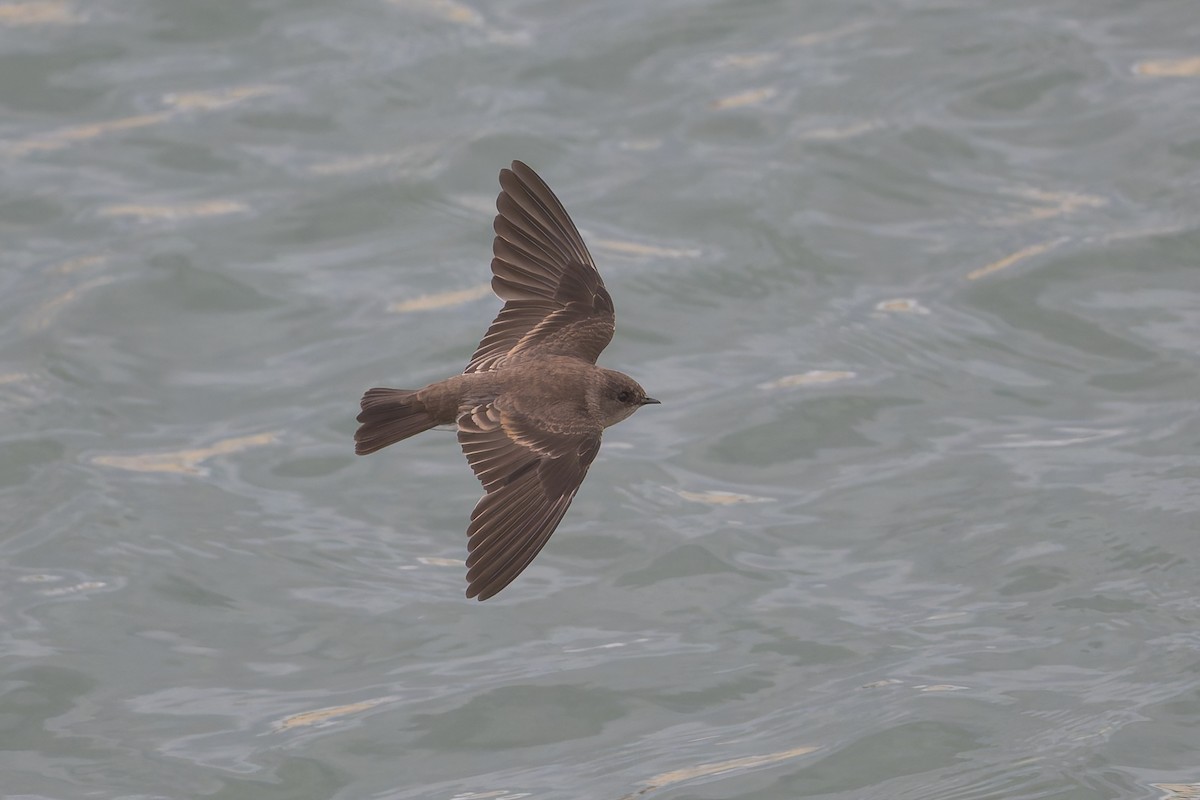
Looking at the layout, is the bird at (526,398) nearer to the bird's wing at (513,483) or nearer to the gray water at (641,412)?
the bird's wing at (513,483)

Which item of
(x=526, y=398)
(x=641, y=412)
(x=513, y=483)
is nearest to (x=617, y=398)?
(x=526, y=398)

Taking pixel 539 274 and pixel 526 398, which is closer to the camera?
pixel 526 398

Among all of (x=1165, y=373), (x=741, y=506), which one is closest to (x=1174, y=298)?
(x=1165, y=373)

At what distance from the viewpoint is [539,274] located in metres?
7.38

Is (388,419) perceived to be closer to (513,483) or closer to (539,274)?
(513,483)

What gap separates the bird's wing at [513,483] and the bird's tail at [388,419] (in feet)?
0.50

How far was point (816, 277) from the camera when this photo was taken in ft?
35.2

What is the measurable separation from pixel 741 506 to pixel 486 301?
6.97 feet

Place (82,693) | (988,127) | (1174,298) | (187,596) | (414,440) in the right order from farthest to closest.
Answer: (988,127)
(1174,298)
(414,440)
(187,596)
(82,693)

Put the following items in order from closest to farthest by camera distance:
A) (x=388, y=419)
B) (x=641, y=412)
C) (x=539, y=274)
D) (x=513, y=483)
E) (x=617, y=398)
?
(x=513, y=483) → (x=388, y=419) → (x=617, y=398) → (x=539, y=274) → (x=641, y=412)

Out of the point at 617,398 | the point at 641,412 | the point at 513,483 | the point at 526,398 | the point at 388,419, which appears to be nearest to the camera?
the point at 513,483

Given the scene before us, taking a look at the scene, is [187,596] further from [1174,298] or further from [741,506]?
[1174,298]

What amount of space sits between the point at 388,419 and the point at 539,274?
3.55 feet

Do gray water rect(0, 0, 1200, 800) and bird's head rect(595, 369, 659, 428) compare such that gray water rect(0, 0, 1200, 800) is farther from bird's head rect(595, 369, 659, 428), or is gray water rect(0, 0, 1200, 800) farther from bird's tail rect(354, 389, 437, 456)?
bird's tail rect(354, 389, 437, 456)
